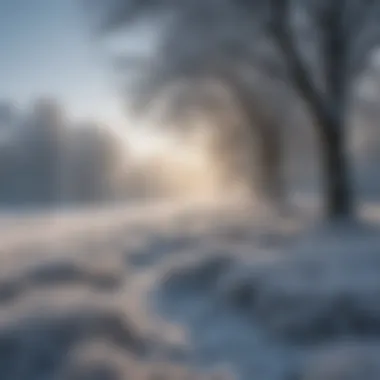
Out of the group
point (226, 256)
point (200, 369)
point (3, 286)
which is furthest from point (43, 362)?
point (226, 256)

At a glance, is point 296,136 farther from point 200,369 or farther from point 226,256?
point 200,369

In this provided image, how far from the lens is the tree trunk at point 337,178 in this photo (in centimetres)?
1173

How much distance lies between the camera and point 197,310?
21.5 feet

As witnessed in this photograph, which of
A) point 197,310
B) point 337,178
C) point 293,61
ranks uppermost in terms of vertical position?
point 293,61

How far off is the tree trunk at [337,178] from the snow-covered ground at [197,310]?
143cm

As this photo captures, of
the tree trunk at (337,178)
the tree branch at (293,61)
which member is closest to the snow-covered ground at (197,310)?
the tree trunk at (337,178)

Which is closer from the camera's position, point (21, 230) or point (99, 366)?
point (99, 366)

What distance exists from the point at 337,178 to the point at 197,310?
258 inches

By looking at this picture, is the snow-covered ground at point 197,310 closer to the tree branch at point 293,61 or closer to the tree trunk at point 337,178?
the tree trunk at point 337,178

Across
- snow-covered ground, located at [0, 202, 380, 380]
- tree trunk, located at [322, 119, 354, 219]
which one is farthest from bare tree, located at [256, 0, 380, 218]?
snow-covered ground, located at [0, 202, 380, 380]

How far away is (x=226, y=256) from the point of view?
8.59 metres

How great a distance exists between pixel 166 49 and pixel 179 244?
4769mm

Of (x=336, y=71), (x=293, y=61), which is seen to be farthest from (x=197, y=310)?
(x=336, y=71)

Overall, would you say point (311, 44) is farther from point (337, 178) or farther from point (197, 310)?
point (197, 310)
